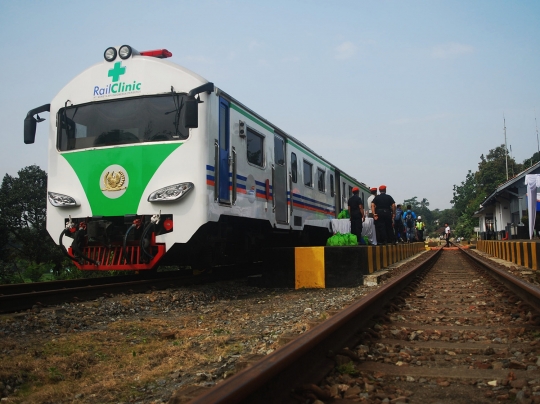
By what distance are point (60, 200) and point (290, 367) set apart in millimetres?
6516

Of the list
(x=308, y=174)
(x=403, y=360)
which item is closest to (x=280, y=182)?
(x=308, y=174)

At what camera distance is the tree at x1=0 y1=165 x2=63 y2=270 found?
74.9 ft

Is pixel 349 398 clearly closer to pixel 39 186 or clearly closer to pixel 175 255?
pixel 175 255

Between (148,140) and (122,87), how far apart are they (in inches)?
41.8

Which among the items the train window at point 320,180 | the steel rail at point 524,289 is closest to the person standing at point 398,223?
the train window at point 320,180

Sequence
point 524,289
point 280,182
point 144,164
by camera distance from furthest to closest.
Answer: point 280,182 → point 144,164 → point 524,289

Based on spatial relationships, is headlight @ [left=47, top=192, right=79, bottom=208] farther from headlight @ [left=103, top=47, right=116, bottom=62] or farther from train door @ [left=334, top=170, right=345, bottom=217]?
train door @ [left=334, top=170, right=345, bottom=217]

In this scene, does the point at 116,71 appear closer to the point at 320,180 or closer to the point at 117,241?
the point at 117,241

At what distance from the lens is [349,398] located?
2.54 meters

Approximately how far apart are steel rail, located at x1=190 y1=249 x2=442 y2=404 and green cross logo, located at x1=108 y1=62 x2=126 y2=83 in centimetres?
582

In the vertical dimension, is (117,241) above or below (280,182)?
below

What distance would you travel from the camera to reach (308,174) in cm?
1301

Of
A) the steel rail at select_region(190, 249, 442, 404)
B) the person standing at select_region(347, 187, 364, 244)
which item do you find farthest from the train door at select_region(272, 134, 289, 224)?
the steel rail at select_region(190, 249, 442, 404)

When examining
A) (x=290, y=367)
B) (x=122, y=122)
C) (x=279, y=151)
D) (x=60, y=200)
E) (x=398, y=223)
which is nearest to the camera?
(x=290, y=367)
